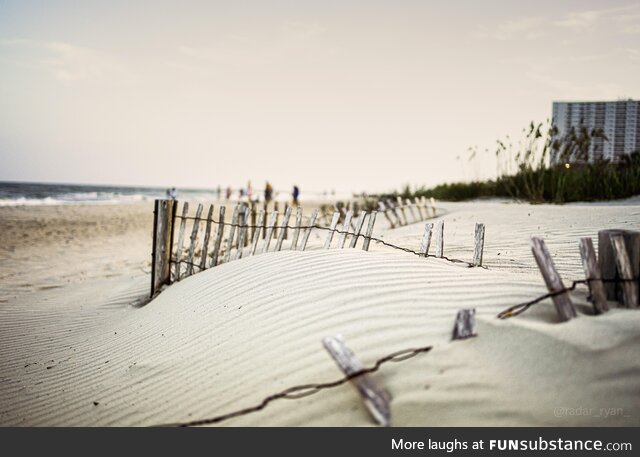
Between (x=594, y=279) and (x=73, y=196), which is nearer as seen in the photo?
(x=594, y=279)

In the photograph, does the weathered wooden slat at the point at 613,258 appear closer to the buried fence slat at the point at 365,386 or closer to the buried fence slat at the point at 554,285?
the buried fence slat at the point at 554,285

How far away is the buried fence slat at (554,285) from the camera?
9.17ft

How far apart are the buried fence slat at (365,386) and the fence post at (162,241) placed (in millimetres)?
4592

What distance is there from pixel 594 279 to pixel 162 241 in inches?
213

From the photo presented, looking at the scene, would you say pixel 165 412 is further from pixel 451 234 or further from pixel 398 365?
pixel 451 234

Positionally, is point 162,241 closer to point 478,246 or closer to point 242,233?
point 242,233

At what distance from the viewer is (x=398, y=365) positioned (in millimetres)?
2643

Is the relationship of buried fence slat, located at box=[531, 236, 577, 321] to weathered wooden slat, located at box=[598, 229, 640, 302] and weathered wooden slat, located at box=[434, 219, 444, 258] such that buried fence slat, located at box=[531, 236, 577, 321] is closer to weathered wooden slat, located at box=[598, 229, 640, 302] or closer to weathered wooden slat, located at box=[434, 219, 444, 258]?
weathered wooden slat, located at box=[598, 229, 640, 302]

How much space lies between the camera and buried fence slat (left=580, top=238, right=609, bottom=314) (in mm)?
2816

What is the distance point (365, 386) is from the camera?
2.41 m

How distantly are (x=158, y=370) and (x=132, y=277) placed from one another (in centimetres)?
570

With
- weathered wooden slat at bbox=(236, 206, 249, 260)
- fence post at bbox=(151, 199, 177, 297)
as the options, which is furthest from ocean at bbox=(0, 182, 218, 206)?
weathered wooden slat at bbox=(236, 206, 249, 260)
